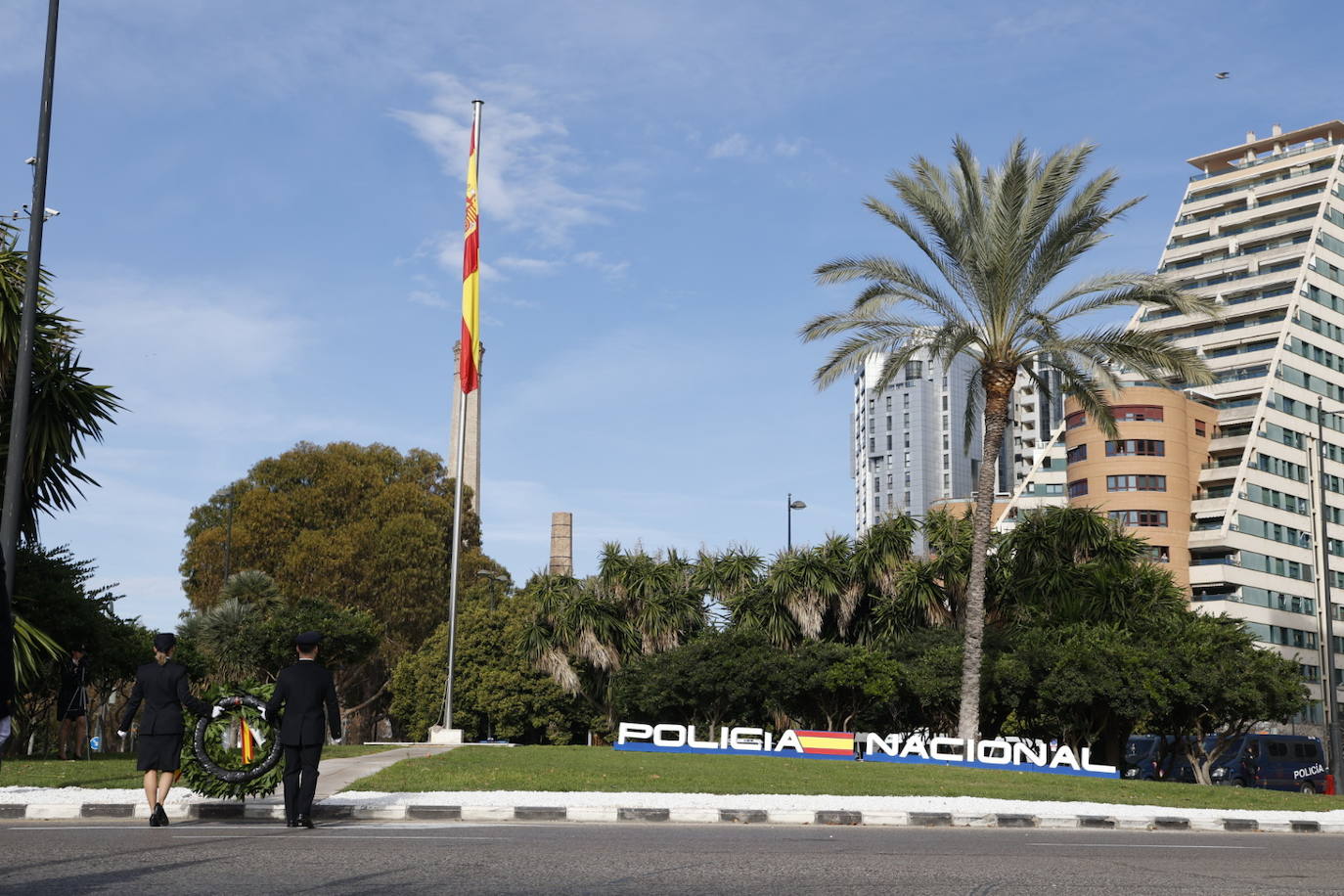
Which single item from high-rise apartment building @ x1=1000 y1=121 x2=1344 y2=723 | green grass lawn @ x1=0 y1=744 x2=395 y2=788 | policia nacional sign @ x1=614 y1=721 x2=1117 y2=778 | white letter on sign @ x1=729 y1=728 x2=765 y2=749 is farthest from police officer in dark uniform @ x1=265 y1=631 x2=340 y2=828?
high-rise apartment building @ x1=1000 y1=121 x2=1344 y2=723

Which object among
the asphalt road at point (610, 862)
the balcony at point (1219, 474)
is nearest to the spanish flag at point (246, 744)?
the asphalt road at point (610, 862)

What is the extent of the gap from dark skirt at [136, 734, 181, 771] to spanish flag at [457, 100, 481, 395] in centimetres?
2183

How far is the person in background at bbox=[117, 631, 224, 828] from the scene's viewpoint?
1163 cm

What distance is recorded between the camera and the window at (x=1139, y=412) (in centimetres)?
8806

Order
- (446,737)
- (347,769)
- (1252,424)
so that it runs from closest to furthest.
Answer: (347,769)
(446,737)
(1252,424)

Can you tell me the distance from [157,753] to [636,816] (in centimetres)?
471

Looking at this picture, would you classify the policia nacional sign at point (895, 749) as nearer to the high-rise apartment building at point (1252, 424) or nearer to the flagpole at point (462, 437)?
the flagpole at point (462, 437)

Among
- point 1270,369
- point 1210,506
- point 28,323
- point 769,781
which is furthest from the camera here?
point 1270,369

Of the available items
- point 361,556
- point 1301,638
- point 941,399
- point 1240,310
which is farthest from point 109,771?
point 941,399

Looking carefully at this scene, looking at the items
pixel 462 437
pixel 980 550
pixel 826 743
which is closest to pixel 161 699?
pixel 826 743

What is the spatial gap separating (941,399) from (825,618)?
14463cm

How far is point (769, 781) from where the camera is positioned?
18062 mm

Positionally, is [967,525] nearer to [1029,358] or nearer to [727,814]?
[1029,358]

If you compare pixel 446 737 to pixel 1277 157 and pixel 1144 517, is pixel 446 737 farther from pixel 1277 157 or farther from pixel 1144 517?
pixel 1277 157
